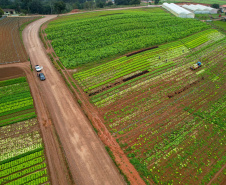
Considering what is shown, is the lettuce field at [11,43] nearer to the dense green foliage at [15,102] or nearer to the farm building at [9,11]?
the dense green foliage at [15,102]

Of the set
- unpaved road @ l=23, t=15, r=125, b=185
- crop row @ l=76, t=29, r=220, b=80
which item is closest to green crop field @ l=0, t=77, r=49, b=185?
unpaved road @ l=23, t=15, r=125, b=185

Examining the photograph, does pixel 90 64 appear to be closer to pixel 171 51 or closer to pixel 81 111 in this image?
pixel 81 111

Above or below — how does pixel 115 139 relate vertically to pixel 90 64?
below

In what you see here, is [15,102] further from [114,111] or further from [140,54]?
[140,54]

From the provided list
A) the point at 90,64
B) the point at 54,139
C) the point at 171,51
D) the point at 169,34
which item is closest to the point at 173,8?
the point at 169,34

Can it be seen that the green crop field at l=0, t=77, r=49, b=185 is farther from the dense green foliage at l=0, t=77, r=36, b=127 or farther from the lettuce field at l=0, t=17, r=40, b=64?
the lettuce field at l=0, t=17, r=40, b=64

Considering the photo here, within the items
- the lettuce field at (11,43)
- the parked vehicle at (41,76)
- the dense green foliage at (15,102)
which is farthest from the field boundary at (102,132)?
the lettuce field at (11,43)

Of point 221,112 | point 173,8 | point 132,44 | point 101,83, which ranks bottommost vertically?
point 221,112
